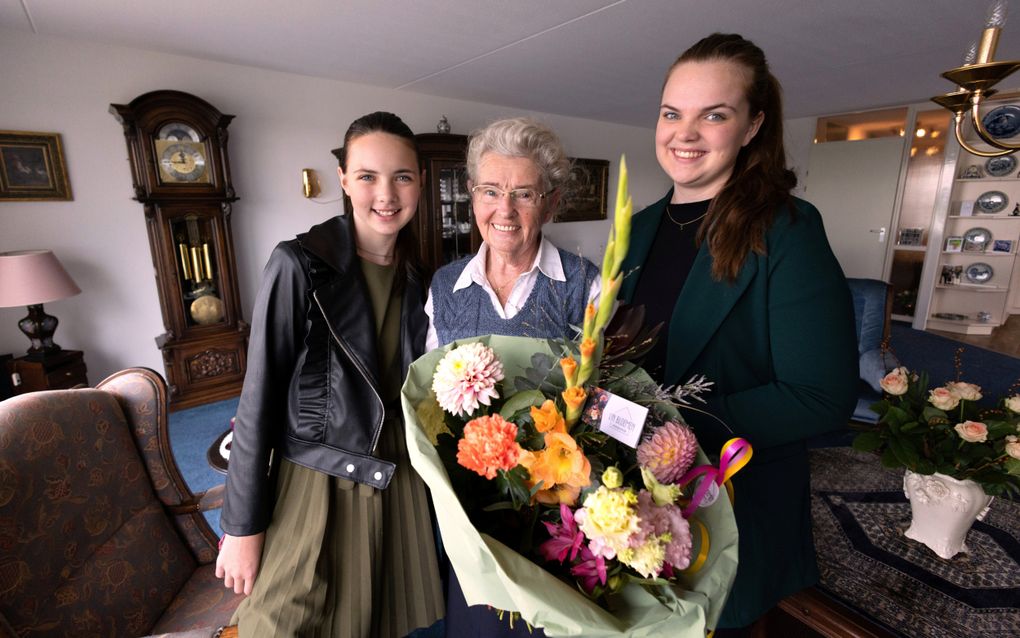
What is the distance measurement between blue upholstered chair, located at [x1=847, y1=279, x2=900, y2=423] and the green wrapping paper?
2.99m

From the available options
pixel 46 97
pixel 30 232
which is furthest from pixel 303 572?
→ pixel 46 97

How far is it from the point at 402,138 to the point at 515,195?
0.30 m

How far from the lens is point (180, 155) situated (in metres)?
3.20

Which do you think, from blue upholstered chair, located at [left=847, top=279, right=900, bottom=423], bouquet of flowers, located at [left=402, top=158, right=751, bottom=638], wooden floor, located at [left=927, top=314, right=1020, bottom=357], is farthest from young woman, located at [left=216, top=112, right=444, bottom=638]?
wooden floor, located at [left=927, top=314, right=1020, bottom=357]

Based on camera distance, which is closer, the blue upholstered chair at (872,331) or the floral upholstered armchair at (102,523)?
the floral upholstered armchair at (102,523)

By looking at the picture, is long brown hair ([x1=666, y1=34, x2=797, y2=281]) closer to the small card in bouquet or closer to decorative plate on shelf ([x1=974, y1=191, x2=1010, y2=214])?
the small card in bouquet

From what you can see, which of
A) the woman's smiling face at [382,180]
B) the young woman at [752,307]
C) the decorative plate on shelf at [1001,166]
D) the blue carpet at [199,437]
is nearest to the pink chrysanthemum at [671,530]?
the young woman at [752,307]

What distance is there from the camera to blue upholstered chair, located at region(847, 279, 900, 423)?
9.39 ft

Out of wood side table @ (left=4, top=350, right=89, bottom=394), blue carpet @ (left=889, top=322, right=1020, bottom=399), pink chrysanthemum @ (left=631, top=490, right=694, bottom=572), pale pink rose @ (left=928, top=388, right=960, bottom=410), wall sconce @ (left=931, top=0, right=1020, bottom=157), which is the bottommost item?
blue carpet @ (left=889, top=322, right=1020, bottom=399)

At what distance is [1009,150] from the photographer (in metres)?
0.96

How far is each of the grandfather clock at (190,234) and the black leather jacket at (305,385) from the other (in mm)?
2880

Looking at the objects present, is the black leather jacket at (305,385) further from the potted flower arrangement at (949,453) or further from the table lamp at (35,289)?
the table lamp at (35,289)

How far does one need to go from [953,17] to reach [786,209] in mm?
3297

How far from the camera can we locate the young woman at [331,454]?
0.98 metres
